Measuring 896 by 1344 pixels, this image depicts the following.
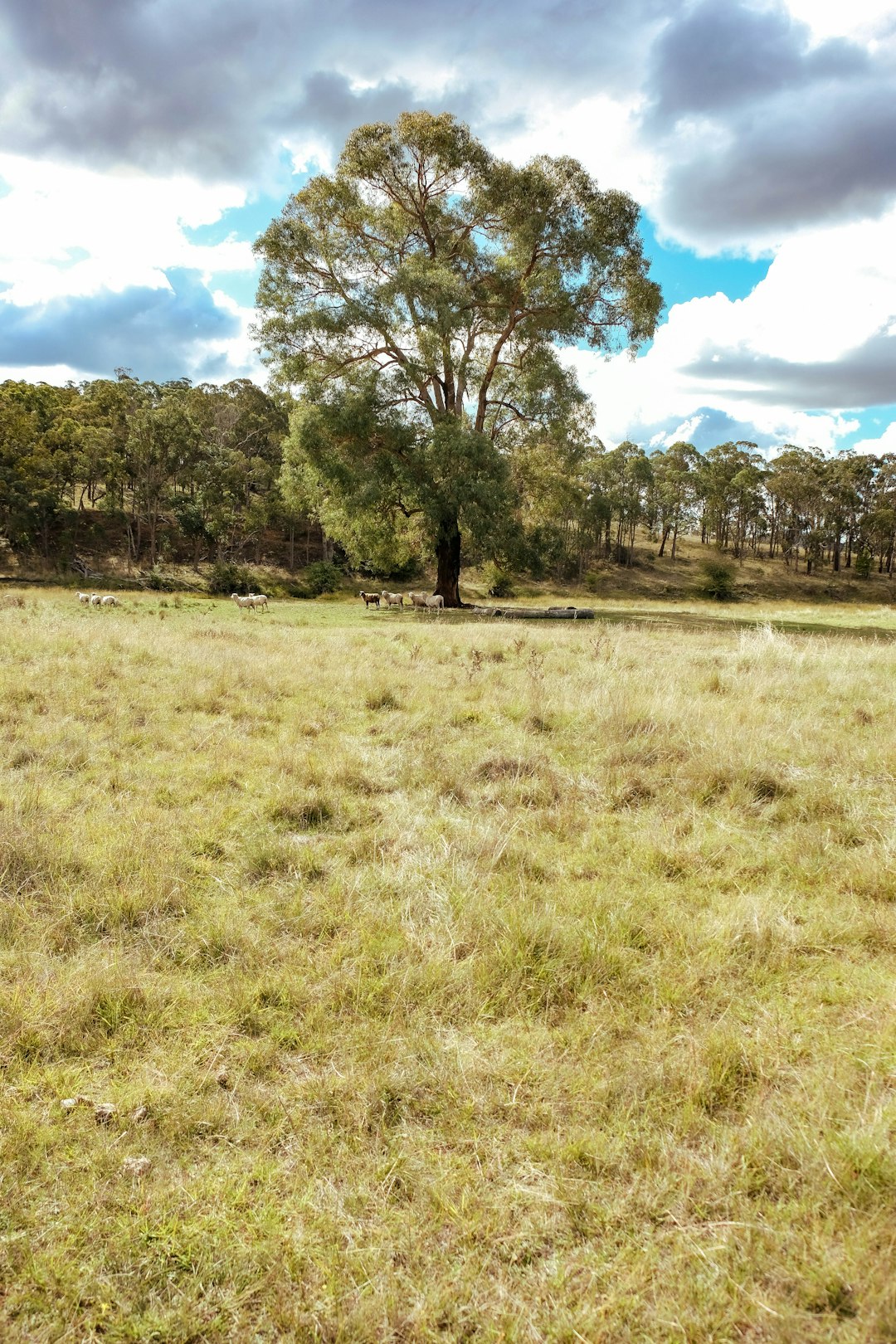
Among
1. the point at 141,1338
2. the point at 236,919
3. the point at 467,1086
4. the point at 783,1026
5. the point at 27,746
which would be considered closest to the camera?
the point at 141,1338

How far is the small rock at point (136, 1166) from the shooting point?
9.38 feet

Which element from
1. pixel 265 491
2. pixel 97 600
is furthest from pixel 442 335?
pixel 265 491

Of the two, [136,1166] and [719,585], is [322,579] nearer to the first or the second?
[719,585]

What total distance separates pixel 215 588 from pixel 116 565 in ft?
41.9

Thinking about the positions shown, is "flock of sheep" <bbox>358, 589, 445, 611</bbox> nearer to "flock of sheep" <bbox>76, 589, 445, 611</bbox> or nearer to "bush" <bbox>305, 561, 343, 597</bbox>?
"flock of sheep" <bbox>76, 589, 445, 611</bbox>

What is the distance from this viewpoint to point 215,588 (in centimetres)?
4878

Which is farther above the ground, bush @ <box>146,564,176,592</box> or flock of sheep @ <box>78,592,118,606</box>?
bush @ <box>146,564,176,592</box>

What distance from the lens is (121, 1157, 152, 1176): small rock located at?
286 cm

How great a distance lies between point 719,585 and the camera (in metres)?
71.7

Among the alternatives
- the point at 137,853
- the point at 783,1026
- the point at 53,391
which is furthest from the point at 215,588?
the point at 783,1026

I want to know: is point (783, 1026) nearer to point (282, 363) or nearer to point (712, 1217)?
point (712, 1217)

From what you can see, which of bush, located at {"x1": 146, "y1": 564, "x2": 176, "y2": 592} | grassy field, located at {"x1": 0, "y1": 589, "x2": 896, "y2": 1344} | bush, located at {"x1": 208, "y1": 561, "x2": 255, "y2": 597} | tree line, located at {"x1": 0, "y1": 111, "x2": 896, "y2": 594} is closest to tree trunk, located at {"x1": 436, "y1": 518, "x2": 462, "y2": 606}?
tree line, located at {"x1": 0, "y1": 111, "x2": 896, "y2": 594}

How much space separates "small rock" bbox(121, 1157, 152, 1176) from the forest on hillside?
94.8 ft

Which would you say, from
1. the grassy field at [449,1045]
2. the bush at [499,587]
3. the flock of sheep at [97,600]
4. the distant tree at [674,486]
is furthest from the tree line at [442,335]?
the distant tree at [674,486]
